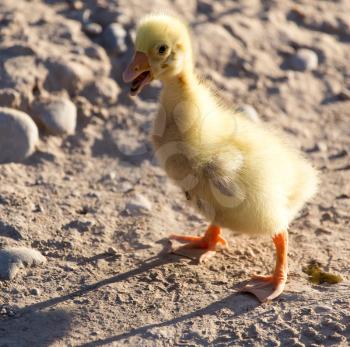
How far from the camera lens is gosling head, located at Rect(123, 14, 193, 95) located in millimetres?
3848

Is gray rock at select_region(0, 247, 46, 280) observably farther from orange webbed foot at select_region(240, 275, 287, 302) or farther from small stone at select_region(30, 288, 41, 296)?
orange webbed foot at select_region(240, 275, 287, 302)

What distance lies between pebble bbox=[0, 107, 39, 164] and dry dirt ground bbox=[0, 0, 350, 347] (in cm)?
10

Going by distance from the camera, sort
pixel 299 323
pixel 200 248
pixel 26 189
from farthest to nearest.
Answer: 1. pixel 26 189
2. pixel 200 248
3. pixel 299 323

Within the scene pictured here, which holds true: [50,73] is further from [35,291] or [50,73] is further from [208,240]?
[35,291]

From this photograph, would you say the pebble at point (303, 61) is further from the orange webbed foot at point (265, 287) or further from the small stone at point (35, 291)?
the small stone at point (35, 291)

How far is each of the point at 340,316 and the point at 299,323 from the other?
0.67 ft

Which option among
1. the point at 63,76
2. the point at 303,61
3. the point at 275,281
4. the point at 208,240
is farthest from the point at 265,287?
the point at 303,61

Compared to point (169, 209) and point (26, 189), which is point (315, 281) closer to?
point (169, 209)

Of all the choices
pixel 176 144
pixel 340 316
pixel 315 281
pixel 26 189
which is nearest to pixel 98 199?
pixel 26 189

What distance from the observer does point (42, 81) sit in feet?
17.5

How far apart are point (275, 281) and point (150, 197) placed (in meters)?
1.23

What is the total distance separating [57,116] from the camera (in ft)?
17.1

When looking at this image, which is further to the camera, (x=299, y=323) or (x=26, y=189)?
(x=26, y=189)

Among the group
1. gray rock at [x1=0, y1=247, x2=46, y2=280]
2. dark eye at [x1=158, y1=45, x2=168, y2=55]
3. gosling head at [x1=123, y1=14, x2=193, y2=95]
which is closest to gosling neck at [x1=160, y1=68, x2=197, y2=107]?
gosling head at [x1=123, y1=14, x2=193, y2=95]
